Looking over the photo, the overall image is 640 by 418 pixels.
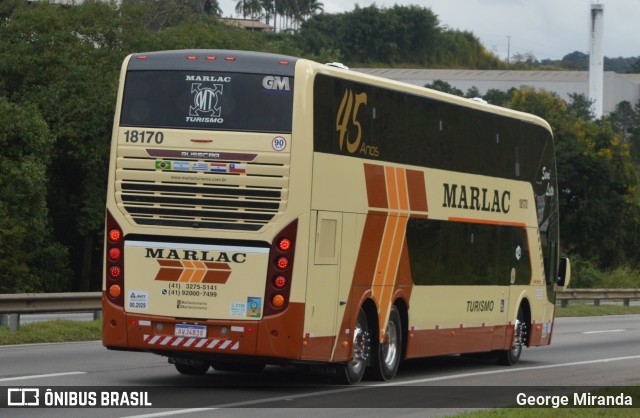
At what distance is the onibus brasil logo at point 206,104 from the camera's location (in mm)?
14984

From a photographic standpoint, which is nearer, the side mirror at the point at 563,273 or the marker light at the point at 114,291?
the marker light at the point at 114,291

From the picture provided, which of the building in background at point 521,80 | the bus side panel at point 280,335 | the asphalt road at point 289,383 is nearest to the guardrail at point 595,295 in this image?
the asphalt road at point 289,383

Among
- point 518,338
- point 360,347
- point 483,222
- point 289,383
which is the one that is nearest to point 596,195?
point 518,338

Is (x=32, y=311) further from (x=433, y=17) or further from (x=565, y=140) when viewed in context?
(x=433, y=17)

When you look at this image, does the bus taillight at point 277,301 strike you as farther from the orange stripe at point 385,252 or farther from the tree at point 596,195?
the tree at point 596,195

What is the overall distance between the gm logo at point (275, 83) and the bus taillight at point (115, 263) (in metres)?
2.30

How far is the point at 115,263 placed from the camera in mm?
15102

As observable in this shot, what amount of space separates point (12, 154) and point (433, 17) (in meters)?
138

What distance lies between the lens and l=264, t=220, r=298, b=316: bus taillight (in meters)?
14.6

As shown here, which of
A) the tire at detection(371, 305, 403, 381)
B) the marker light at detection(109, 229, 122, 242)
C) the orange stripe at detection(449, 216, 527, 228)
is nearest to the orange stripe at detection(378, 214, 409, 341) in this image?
the tire at detection(371, 305, 403, 381)

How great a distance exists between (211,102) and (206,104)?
0.06 metres

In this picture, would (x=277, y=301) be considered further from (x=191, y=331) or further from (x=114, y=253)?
(x=114, y=253)

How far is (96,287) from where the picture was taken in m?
55.5

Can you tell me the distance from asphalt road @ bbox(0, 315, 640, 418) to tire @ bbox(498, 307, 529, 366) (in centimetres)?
20
